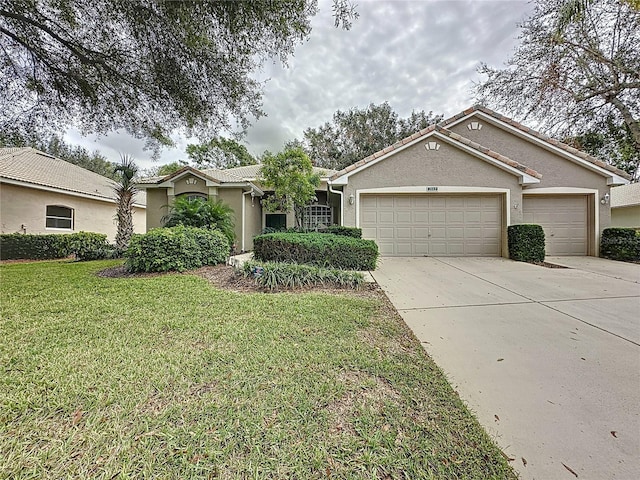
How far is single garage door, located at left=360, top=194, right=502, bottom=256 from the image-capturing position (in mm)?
10164

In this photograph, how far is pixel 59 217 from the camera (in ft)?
42.7

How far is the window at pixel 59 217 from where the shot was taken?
493 inches

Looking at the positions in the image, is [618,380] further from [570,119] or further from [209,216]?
[570,119]

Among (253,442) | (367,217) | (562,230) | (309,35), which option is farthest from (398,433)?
(562,230)

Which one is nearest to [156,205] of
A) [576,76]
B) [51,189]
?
[51,189]

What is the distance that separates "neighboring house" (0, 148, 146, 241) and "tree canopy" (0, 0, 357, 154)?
4825 mm

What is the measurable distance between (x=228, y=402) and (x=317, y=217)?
1345 cm

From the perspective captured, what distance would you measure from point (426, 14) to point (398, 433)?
31.1 feet

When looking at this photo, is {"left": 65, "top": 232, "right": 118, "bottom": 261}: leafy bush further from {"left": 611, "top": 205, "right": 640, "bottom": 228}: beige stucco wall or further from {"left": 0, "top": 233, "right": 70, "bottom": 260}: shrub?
{"left": 611, "top": 205, "right": 640, "bottom": 228}: beige stucco wall

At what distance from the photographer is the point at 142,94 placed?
23.2 feet

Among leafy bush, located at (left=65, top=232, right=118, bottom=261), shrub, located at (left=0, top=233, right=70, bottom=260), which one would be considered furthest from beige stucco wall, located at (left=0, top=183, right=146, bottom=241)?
leafy bush, located at (left=65, top=232, right=118, bottom=261)

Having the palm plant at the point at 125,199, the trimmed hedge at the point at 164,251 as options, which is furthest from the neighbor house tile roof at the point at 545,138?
the palm plant at the point at 125,199

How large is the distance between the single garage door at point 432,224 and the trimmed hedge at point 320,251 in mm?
2717

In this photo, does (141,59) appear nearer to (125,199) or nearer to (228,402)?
(125,199)
